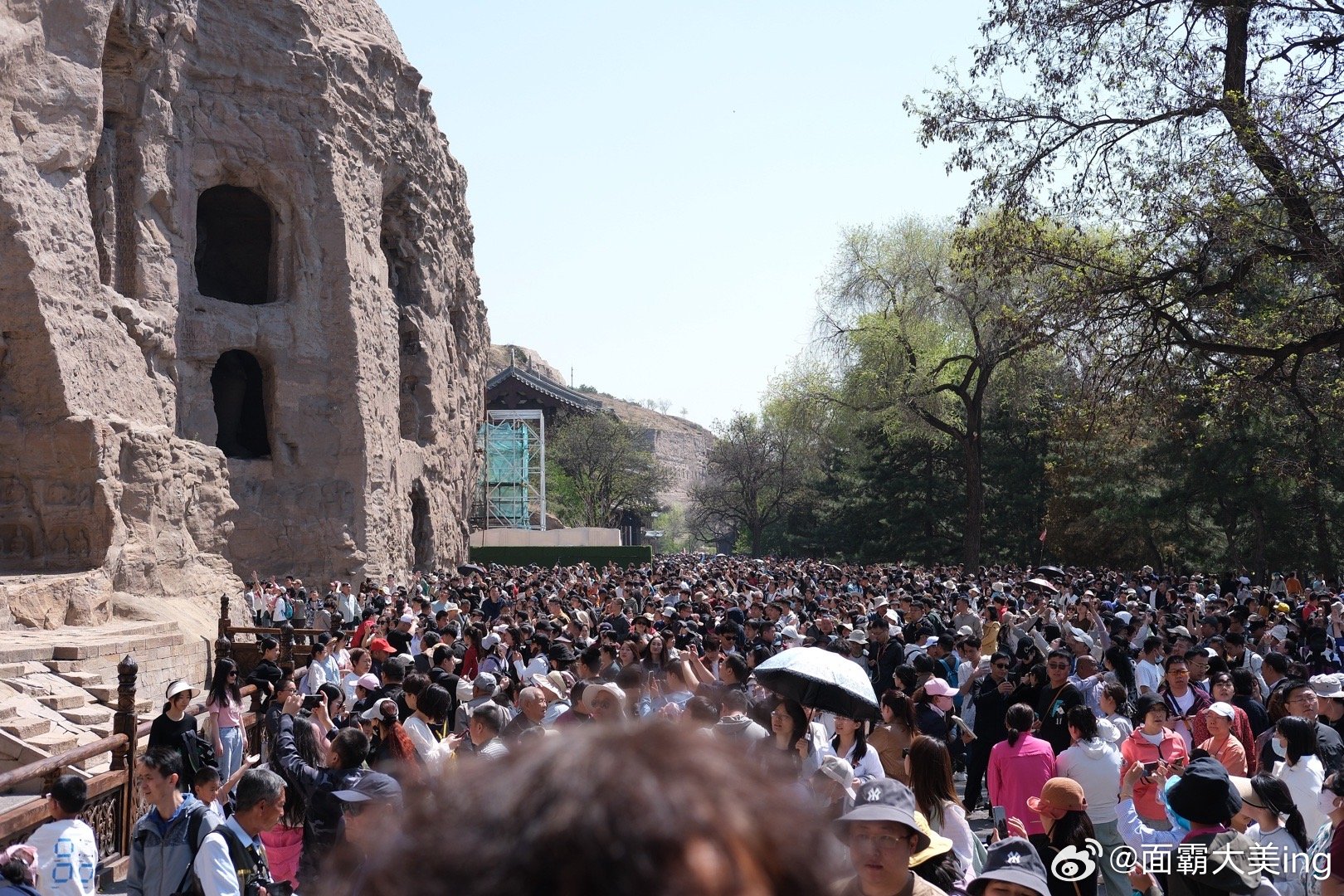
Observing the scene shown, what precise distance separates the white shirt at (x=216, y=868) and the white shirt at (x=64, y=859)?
985mm

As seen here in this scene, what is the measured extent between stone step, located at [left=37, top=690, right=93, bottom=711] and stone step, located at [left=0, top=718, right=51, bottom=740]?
3.48ft

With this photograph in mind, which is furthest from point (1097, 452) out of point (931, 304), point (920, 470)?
point (920, 470)

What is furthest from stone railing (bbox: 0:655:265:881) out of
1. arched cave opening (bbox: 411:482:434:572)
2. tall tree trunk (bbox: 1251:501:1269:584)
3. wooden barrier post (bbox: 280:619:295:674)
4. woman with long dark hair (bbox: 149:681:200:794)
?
tall tree trunk (bbox: 1251:501:1269:584)

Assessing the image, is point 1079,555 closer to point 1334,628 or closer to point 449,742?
point 1334,628

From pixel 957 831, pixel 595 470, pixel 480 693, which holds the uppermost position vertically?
pixel 595 470

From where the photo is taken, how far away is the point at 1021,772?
23.8ft

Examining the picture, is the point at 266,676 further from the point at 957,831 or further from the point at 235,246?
the point at 235,246

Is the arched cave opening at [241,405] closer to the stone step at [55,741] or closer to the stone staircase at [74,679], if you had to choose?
the stone staircase at [74,679]

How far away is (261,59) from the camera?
29812 millimetres

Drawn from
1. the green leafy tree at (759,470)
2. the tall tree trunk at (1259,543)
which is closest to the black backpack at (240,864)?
the tall tree trunk at (1259,543)

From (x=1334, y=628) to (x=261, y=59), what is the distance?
26543 millimetres

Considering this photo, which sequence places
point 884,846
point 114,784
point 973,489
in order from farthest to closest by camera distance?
point 973,489, point 114,784, point 884,846

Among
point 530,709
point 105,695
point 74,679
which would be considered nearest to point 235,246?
point 74,679

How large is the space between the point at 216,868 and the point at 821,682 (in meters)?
3.40
